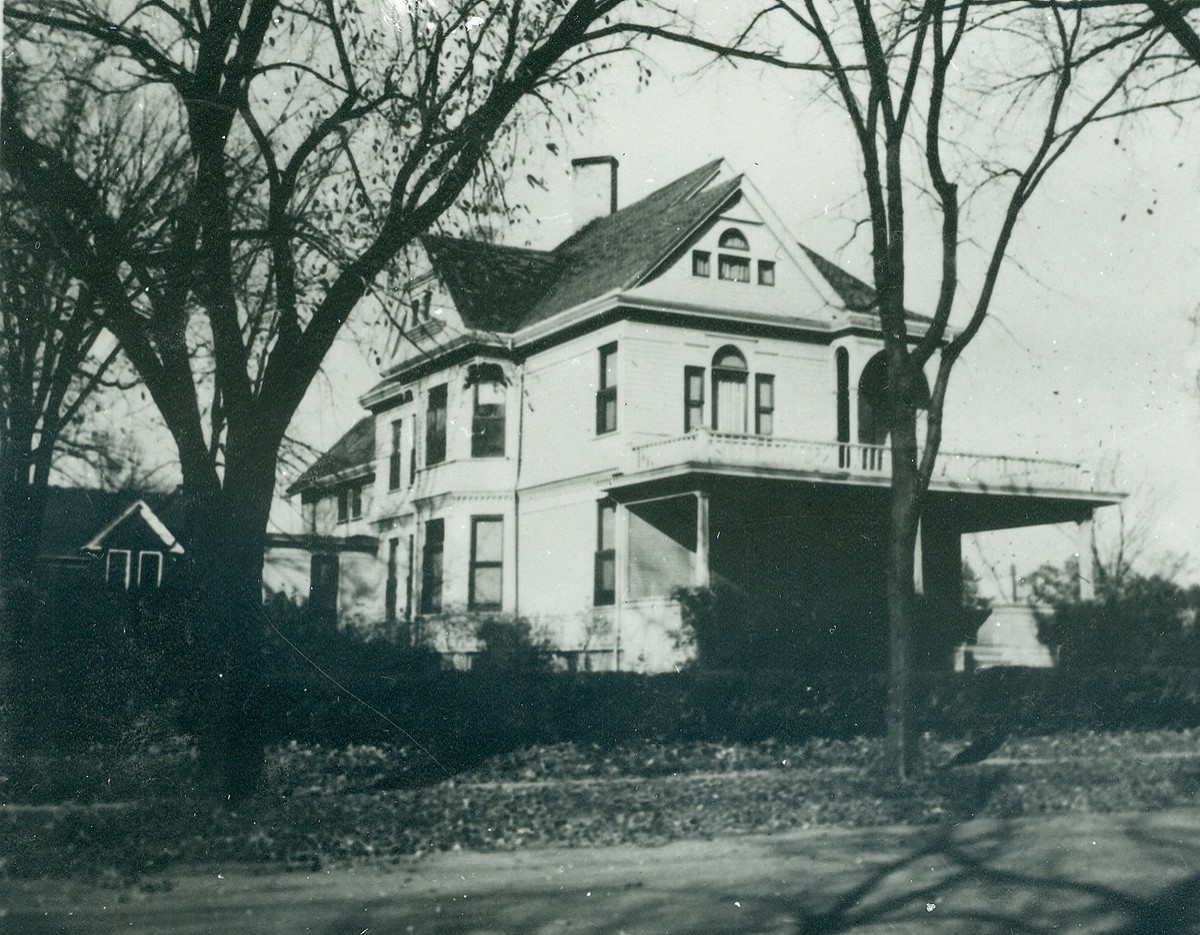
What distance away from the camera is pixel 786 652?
1808cm

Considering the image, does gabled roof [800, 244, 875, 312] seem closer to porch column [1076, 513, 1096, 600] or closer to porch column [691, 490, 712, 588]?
porch column [691, 490, 712, 588]

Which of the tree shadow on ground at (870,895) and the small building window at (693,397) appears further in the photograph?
the small building window at (693,397)

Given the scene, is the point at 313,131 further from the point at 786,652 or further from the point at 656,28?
the point at 786,652

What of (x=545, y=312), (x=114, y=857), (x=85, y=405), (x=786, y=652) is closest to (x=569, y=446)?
(x=545, y=312)

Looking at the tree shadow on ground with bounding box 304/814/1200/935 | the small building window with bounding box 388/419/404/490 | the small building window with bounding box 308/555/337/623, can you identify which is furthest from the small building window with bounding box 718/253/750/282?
the tree shadow on ground with bounding box 304/814/1200/935

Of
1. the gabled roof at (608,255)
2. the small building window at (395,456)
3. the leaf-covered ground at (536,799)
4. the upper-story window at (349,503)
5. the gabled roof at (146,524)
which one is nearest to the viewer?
the leaf-covered ground at (536,799)

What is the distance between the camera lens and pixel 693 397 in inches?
906

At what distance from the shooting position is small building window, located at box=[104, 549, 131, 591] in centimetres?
1163

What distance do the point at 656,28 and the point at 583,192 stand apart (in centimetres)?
1485

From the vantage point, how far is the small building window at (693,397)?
22.9 meters

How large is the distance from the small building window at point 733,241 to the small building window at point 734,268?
0.62 ft

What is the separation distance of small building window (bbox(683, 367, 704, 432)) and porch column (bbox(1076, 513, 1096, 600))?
303 inches

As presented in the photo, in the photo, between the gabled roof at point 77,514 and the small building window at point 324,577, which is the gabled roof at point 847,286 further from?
the gabled roof at point 77,514

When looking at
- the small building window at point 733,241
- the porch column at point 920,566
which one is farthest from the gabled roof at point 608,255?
the porch column at point 920,566
